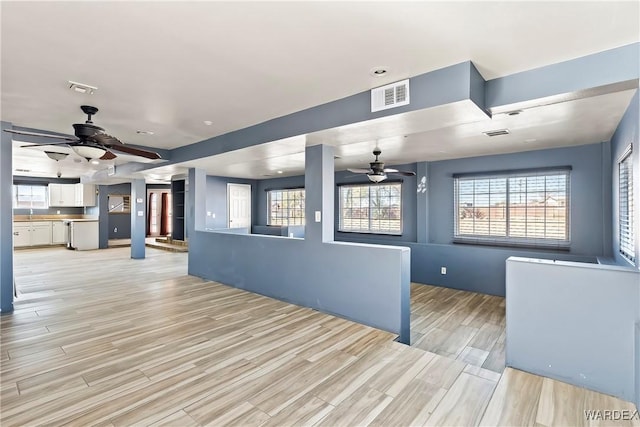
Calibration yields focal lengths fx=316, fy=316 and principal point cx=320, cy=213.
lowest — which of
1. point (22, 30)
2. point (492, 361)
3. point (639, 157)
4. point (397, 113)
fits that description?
point (492, 361)

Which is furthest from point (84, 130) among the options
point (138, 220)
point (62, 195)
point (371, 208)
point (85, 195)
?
point (62, 195)

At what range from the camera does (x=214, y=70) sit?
2658 mm

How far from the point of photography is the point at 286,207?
10.1 m

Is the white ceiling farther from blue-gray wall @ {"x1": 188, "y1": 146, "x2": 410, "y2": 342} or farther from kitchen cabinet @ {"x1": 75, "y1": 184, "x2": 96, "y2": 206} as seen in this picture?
kitchen cabinet @ {"x1": 75, "y1": 184, "x2": 96, "y2": 206}

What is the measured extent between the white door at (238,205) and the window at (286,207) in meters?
0.71

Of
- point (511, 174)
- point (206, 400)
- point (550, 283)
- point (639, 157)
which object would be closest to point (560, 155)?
point (511, 174)

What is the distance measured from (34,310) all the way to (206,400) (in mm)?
3565

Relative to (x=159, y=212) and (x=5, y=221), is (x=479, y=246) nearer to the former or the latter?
(x=5, y=221)

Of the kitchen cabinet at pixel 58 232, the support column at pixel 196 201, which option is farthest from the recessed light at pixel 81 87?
the kitchen cabinet at pixel 58 232

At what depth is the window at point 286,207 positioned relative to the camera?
9.77 m

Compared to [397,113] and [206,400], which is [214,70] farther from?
[206,400]

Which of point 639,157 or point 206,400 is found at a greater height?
point 639,157

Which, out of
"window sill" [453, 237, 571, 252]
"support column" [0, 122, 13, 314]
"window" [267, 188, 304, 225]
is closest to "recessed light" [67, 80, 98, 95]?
"support column" [0, 122, 13, 314]

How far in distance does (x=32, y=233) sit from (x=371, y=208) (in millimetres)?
11030
